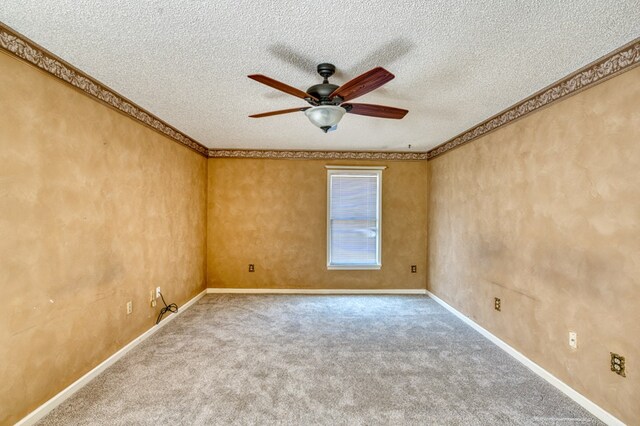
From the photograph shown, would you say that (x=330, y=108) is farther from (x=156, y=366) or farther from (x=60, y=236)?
(x=156, y=366)

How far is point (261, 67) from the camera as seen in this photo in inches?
85.0

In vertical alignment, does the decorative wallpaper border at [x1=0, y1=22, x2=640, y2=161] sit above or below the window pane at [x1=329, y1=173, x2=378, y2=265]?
above

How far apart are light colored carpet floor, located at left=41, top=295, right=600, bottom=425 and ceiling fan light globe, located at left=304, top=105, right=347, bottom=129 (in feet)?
6.65

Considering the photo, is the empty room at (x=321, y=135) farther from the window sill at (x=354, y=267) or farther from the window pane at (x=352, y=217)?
the window pane at (x=352, y=217)

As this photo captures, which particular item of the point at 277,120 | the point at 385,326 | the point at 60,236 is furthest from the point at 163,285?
the point at 385,326

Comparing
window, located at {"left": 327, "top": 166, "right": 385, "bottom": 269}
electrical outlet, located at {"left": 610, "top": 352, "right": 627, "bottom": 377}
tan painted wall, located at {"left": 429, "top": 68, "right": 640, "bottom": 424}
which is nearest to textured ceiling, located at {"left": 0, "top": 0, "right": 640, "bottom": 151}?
tan painted wall, located at {"left": 429, "top": 68, "right": 640, "bottom": 424}

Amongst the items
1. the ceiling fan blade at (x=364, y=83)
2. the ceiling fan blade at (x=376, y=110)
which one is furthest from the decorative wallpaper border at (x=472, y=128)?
the ceiling fan blade at (x=364, y=83)

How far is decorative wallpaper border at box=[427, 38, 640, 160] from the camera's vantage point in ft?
6.15

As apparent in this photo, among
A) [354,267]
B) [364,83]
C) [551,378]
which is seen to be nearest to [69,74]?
[364,83]

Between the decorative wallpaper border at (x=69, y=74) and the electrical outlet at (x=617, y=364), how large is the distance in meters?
4.22

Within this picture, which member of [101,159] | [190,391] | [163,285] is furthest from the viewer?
[163,285]

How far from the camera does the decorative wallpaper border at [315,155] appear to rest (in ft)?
16.4

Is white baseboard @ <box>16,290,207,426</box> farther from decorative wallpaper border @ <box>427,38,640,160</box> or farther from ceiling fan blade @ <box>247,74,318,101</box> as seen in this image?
decorative wallpaper border @ <box>427,38,640,160</box>

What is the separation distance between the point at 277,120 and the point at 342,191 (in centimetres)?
206
